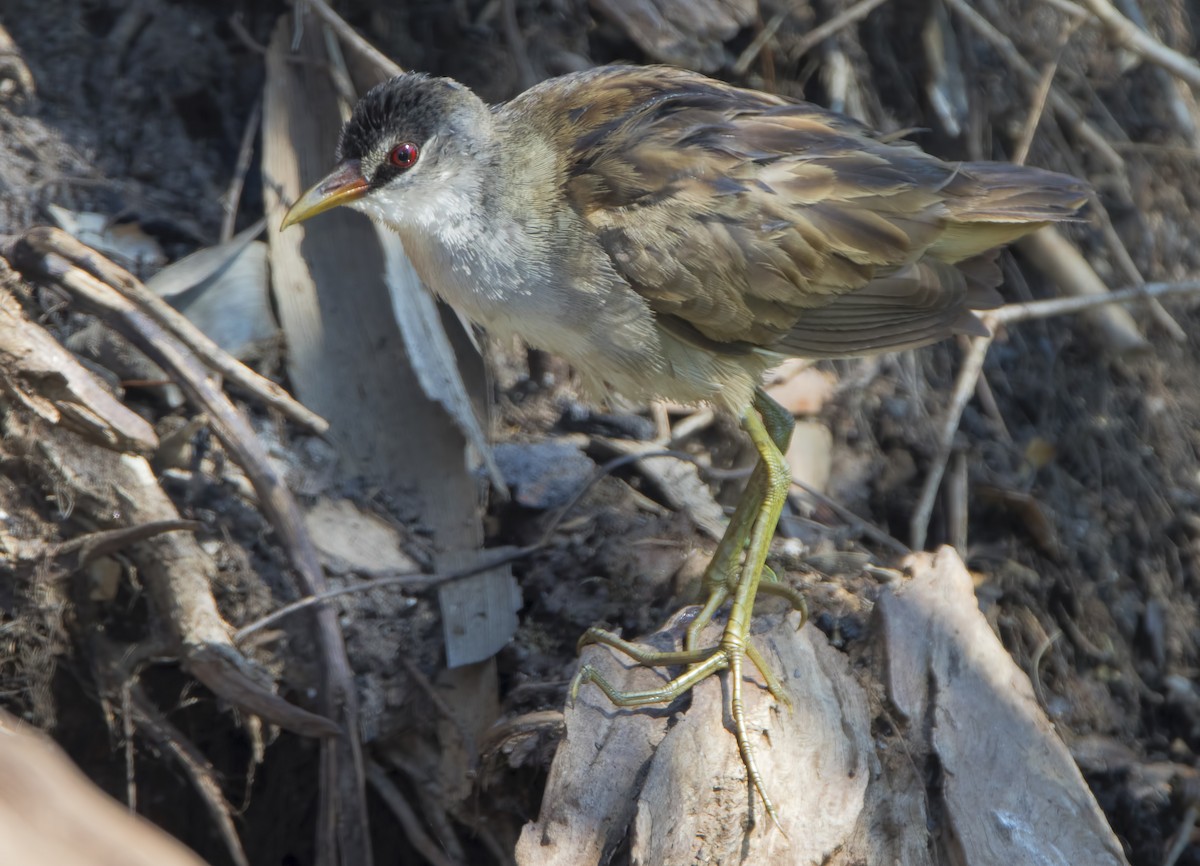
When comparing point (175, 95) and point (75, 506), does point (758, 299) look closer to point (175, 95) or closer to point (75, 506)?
point (75, 506)

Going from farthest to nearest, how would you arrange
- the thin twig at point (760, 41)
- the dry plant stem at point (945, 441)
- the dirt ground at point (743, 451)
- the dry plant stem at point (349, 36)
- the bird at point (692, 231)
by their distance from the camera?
1. the thin twig at point (760, 41)
2. the dry plant stem at point (945, 441)
3. the dry plant stem at point (349, 36)
4. the dirt ground at point (743, 451)
5. the bird at point (692, 231)

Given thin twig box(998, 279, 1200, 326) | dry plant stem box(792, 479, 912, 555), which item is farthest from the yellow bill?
thin twig box(998, 279, 1200, 326)

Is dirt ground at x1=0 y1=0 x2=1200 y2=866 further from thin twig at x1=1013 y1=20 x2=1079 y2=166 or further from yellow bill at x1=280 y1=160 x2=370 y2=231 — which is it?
yellow bill at x1=280 y1=160 x2=370 y2=231

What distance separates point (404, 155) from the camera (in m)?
3.51

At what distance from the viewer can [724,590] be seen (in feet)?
11.5

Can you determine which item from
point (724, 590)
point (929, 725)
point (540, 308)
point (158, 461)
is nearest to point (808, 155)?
point (540, 308)

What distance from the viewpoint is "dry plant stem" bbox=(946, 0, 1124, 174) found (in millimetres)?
5131

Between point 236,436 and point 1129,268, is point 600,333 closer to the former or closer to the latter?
point 236,436

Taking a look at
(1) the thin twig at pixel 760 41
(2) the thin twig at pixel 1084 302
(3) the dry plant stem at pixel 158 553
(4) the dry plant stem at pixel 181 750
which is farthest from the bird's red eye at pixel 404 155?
(2) the thin twig at pixel 1084 302

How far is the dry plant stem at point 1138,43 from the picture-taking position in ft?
16.0

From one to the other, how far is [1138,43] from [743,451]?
240 cm

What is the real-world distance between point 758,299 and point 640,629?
1.09 m

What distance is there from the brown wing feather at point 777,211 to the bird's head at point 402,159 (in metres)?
0.32

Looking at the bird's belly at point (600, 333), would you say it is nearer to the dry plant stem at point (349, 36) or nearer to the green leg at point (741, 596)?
the green leg at point (741, 596)
